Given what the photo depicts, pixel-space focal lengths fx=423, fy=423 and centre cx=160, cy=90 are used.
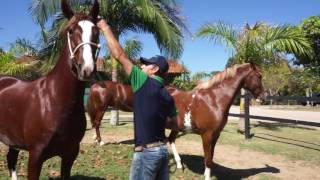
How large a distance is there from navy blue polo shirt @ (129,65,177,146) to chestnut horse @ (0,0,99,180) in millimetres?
485

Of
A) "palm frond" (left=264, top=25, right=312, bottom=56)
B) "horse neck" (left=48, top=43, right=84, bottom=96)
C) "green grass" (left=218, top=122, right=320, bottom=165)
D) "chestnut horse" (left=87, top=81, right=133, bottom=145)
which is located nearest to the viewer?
"horse neck" (left=48, top=43, right=84, bottom=96)

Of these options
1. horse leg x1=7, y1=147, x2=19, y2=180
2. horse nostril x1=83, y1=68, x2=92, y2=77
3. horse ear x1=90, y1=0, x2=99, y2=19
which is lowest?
horse leg x1=7, y1=147, x2=19, y2=180

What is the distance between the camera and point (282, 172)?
771 cm

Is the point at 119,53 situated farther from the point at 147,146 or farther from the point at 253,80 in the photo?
the point at 253,80

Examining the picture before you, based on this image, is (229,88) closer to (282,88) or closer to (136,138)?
(136,138)

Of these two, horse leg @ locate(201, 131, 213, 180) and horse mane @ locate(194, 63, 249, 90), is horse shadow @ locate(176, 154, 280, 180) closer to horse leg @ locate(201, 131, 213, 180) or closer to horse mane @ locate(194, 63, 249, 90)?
horse leg @ locate(201, 131, 213, 180)

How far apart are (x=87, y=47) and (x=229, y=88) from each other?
13.8 feet

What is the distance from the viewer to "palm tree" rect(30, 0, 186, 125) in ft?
45.6

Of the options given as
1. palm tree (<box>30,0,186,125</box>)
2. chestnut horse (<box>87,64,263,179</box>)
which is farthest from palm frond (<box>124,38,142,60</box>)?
chestnut horse (<box>87,64,263,179</box>)

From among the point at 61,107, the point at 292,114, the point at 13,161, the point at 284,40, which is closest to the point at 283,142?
the point at 284,40

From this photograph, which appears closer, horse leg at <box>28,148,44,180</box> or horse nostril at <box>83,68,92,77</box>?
horse nostril at <box>83,68,92,77</box>

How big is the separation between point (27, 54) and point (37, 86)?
13.5 m

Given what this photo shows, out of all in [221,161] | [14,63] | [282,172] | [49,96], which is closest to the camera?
[49,96]

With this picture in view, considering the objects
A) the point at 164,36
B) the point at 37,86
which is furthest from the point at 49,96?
the point at 164,36
